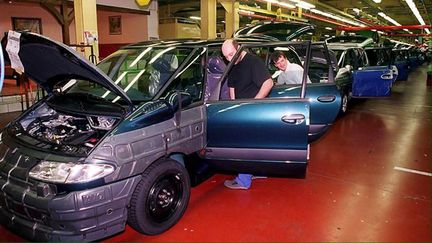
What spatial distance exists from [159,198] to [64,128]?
103 centimetres

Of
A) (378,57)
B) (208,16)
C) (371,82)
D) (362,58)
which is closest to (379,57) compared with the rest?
(378,57)

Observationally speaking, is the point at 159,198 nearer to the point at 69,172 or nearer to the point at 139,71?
the point at 69,172

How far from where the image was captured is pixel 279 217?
10.2 ft

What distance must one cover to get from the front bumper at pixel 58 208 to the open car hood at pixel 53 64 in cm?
72

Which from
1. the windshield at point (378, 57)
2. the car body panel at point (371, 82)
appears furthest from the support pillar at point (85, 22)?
the windshield at point (378, 57)

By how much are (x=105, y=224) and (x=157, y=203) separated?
0.48 meters

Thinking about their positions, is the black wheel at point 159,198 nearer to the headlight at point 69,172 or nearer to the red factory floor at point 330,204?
the red factory floor at point 330,204

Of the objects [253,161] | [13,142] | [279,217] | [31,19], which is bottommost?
[279,217]

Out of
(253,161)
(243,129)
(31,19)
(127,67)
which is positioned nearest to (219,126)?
(243,129)

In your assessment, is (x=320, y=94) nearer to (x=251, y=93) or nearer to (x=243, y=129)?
(x=251, y=93)

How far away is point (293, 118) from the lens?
299cm

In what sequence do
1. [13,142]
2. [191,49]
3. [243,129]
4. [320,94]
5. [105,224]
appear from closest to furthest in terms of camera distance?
[105,224] < [13,142] < [243,129] < [191,49] < [320,94]

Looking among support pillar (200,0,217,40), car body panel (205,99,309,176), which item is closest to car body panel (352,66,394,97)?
support pillar (200,0,217,40)

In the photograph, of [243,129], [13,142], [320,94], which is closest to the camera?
[13,142]
